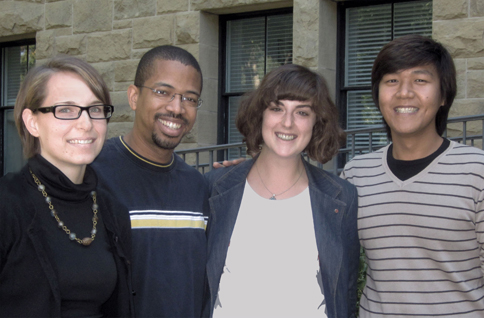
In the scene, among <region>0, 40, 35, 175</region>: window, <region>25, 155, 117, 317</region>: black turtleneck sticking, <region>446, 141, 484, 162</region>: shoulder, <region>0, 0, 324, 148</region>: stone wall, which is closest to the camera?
<region>25, 155, 117, 317</region>: black turtleneck sticking

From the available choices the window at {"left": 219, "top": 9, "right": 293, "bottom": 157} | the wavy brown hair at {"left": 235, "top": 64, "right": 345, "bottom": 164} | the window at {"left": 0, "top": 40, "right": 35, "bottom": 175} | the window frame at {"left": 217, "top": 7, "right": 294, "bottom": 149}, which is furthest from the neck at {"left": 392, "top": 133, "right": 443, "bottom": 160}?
the window at {"left": 0, "top": 40, "right": 35, "bottom": 175}

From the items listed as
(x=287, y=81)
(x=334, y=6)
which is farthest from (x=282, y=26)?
(x=287, y=81)

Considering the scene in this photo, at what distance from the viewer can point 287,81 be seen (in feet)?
10.7

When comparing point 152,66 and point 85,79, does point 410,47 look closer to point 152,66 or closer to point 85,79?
point 152,66

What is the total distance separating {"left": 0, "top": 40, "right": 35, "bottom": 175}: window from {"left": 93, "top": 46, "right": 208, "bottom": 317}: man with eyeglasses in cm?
669

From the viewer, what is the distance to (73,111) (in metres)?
2.45

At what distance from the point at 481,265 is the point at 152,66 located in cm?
201

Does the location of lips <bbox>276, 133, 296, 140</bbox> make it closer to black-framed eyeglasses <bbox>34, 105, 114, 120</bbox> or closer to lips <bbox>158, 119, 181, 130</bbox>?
lips <bbox>158, 119, 181, 130</bbox>

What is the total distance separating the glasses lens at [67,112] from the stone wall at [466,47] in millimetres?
4149

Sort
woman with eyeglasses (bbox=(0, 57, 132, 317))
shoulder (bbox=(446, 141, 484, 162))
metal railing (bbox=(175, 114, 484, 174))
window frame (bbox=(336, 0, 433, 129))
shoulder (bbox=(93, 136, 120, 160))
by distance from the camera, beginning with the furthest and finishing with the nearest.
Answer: window frame (bbox=(336, 0, 433, 129)) → metal railing (bbox=(175, 114, 484, 174)) → shoulder (bbox=(93, 136, 120, 160)) → shoulder (bbox=(446, 141, 484, 162)) → woman with eyeglasses (bbox=(0, 57, 132, 317))

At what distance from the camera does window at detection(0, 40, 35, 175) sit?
923 cm

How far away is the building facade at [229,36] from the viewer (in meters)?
6.53

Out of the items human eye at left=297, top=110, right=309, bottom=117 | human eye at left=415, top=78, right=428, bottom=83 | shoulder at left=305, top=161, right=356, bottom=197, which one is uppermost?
human eye at left=415, top=78, right=428, bottom=83

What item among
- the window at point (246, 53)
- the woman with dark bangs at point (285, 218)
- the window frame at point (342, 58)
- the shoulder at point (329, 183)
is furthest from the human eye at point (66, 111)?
the window at point (246, 53)
